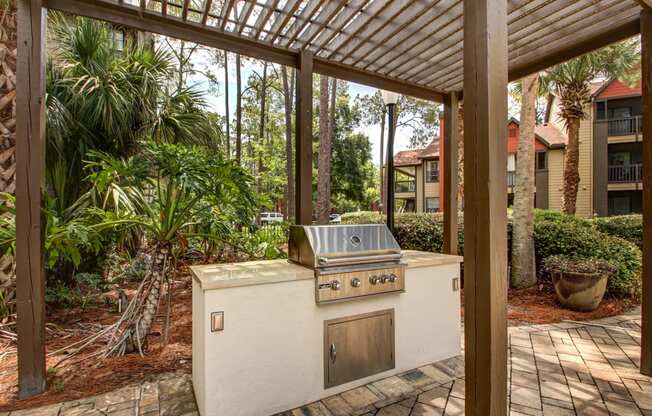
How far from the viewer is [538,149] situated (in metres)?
14.9

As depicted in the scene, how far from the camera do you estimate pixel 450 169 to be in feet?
13.4

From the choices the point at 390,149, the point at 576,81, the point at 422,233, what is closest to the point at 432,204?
the point at 576,81

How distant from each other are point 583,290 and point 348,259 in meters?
3.84

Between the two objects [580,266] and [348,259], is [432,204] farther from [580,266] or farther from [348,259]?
[348,259]

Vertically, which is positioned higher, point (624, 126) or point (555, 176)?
point (624, 126)

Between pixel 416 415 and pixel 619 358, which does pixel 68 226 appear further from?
pixel 619 358

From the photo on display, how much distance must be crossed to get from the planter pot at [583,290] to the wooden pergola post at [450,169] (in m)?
1.77

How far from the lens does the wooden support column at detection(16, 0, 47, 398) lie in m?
2.25

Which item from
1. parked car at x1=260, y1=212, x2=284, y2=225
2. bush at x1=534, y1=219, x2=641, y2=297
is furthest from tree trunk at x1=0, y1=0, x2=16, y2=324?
bush at x1=534, y1=219, x2=641, y2=297

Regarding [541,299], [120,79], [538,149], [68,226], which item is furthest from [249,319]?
[538,149]

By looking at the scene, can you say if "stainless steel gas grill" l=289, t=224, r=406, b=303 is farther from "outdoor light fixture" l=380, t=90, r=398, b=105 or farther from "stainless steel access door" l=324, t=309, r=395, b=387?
"outdoor light fixture" l=380, t=90, r=398, b=105

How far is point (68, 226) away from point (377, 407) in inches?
99.2

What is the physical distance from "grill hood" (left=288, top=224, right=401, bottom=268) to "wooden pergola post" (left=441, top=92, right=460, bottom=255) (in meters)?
1.77

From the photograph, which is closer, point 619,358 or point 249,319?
point 249,319
